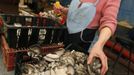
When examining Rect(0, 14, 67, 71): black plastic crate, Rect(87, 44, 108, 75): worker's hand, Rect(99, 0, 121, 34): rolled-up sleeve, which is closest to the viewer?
Rect(87, 44, 108, 75): worker's hand

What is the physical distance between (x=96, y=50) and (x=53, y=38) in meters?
0.73

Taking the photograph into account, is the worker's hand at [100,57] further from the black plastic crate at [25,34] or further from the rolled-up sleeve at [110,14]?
the black plastic crate at [25,34]

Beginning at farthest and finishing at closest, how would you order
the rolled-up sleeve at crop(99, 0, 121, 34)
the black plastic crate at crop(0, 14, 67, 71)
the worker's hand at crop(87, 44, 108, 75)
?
1. the black plastic crate at crop(0, 14, 67, 71)
2. the rolled-up sleeve at crop(99, 0, 121, 34)
3. the worker's hand at crop(87, 44, 108, 75)

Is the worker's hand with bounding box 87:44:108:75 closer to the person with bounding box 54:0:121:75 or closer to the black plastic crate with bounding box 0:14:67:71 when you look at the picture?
the person with bounding box 54:0:121:75

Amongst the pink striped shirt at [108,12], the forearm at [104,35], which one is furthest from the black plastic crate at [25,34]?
the forearm at [104,35]

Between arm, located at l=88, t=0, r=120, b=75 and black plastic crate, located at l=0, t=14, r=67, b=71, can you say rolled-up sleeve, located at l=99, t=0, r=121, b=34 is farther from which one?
black plastic crate, located at l=0, t=14, r=67, b=71

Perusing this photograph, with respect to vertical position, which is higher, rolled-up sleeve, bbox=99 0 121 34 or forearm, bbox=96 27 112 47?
rolled-up sleeve, bbox=99 0 121 34

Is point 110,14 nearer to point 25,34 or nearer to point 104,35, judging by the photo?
point 104,35

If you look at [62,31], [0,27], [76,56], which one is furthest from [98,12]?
[0,27]

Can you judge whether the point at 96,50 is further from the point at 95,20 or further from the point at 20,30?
the point at 20,30

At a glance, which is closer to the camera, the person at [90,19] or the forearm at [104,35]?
the forearm at [104,35]

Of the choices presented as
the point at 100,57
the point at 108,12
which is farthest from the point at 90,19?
the point at 100,57

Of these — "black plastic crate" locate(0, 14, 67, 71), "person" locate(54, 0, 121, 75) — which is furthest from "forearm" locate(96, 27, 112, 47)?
"black plastic crate" locate(0, 14, 67, 71)

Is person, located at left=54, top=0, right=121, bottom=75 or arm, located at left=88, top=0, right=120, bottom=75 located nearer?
arm, located at left=88, top=0, right=120, bottom=75
